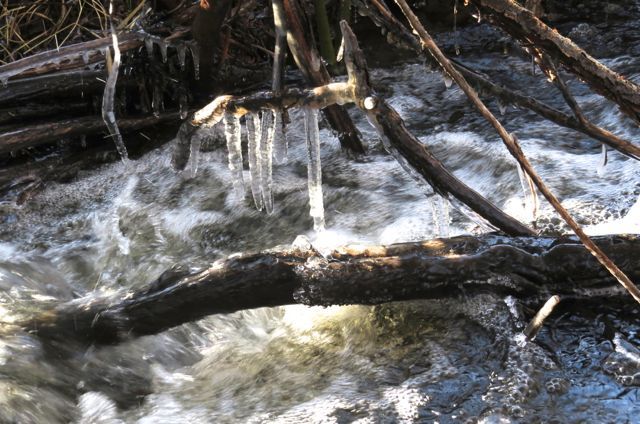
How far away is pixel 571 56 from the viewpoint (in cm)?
206

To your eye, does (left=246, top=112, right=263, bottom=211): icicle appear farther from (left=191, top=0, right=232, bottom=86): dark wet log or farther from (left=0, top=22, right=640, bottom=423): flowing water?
(left=191, top=0, right=232, bottom=86): dark wet log

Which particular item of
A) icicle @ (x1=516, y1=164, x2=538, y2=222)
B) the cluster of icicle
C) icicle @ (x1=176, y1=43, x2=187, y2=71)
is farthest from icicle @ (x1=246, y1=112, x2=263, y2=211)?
icicle @ (x1=176, y1=43, x2=187, y2=71)

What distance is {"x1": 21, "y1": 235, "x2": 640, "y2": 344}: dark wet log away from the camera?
2.37m

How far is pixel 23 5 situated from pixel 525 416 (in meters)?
3.76

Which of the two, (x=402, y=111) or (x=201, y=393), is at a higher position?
(x=402, y=111)

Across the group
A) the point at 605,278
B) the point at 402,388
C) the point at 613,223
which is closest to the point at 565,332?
the point at 605,278

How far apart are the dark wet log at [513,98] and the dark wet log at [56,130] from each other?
1.68 meters

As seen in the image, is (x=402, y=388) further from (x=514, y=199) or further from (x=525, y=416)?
(x=514, y=199)

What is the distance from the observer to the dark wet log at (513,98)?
85.5 inches

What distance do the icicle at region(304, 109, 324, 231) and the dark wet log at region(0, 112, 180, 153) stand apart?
1.77 m

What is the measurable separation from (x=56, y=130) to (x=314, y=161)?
1948 millimetres

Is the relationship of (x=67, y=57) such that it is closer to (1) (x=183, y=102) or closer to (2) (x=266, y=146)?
(1) (x=183, y=102)

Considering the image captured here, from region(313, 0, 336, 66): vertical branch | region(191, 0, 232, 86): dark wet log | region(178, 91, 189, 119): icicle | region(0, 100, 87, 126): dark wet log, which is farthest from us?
region(178, 91, 189, 119): icicle

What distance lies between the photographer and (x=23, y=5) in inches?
171
